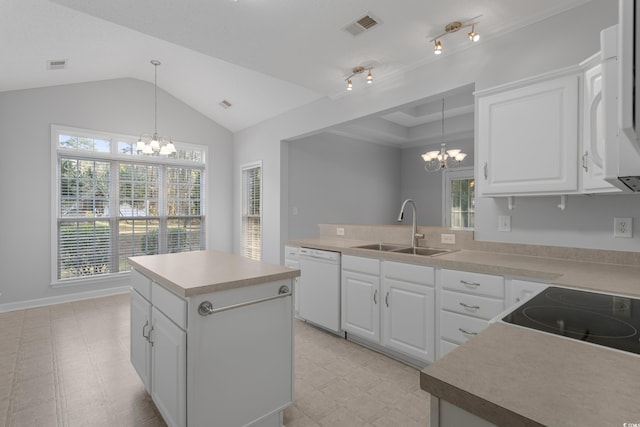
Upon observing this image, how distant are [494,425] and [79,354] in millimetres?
3517

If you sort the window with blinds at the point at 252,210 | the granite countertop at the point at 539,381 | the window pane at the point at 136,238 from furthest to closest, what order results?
the window with blinds at the point at 252,210 < the window pane at the point at 136,238 < the granite countertop at the point at 539,381

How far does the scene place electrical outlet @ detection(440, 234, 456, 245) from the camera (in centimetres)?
279

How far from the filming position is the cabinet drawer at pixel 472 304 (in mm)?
2031

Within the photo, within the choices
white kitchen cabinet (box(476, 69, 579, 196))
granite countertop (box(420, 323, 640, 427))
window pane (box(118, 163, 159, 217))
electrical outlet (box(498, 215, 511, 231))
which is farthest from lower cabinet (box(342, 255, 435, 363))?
window pane (box(118, 163, 159, 217))

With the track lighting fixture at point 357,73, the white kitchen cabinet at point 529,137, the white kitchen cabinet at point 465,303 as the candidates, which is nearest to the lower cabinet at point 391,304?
the white kitchen cabinet at point 465,303

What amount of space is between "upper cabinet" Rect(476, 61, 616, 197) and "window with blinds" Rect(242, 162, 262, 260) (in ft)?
12.3

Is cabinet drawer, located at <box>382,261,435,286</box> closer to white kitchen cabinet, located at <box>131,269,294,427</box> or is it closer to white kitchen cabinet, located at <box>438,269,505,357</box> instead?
white kitchen cabinet, located at <box>438,269,505,357</box>

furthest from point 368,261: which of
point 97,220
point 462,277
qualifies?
point 97,220

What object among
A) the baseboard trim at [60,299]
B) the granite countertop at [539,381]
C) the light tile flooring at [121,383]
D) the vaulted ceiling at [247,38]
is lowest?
the light tile flooring at [121,383]

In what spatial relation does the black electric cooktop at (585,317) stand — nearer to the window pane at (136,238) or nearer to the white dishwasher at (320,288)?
the white dishwasher at (320,288)

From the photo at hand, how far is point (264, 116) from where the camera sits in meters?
5.08

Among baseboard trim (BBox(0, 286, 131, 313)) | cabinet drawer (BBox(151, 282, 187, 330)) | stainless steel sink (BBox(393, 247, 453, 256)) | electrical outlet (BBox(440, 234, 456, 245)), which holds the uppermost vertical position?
electrical outlet (BBox(440, 234, 456, 245))

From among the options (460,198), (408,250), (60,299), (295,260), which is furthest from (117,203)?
(460,198)

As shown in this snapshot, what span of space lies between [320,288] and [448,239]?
1355 millimetres
